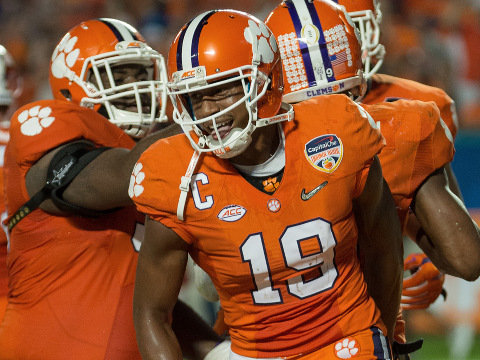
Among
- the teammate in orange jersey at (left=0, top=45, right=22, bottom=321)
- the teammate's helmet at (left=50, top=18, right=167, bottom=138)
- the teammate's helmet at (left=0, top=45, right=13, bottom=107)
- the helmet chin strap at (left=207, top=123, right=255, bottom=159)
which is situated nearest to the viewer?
the helmet chin strap at (left=207, top=123, right=255, bottom=159)

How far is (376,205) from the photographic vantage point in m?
2.51

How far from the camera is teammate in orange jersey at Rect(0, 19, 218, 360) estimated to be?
2732mm

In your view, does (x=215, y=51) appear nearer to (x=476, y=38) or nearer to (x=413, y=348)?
(x=413, y=348)

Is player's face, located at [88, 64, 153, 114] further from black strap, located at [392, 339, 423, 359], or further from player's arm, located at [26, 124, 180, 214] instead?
black strap, located at [392, 339, 423, 359]

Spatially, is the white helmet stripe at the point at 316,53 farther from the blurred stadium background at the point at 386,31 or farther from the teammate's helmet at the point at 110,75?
the blurred stadium background at the point at 386,31

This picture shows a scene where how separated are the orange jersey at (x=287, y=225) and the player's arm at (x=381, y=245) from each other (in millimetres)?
104

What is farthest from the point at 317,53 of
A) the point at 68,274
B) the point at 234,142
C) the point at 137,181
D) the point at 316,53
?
the point at 68,274

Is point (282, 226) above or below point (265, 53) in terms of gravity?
below

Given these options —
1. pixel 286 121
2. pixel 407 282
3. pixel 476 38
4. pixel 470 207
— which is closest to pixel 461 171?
pixel 470 207

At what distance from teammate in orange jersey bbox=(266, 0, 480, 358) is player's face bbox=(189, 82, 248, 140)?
0.59 m

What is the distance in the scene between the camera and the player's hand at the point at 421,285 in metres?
3.26

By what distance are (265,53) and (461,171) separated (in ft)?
14.5

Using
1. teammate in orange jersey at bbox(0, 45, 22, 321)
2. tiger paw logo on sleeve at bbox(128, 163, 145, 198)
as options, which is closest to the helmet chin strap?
tiger paw logo on sleeve at bbox(128, 163, 145, 198)

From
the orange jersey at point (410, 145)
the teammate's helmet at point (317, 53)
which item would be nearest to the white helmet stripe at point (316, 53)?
the teammate's helmet at point (317, 53)
